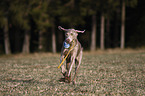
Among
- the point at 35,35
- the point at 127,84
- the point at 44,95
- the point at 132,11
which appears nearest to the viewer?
the point at 44,95

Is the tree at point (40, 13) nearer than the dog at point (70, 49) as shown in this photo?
No

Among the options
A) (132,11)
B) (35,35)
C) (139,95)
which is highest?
(132,11)

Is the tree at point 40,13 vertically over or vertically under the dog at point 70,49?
over

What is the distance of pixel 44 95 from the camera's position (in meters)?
6.98

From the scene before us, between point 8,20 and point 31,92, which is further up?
point 8,20

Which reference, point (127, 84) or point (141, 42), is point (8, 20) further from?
point (127, 84)

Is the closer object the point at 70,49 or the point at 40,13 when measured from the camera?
the point at 70,49

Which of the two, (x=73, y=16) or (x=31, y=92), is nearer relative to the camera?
(x=31, y=92)

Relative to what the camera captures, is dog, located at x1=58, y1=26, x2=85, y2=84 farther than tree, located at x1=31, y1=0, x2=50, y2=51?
No

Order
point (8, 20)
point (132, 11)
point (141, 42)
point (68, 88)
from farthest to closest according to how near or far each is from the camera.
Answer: point (132, 11) < point (141, 42) < point (8, 20) < point (68, 88)

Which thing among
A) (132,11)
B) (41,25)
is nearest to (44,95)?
(41,25)

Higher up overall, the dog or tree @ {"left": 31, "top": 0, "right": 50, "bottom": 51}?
tree @ {"left": 31, "top": 0, "right": 50, "bottom": 51}

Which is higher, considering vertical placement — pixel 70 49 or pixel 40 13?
pixel 40 13

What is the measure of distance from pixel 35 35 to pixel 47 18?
1960 cm
